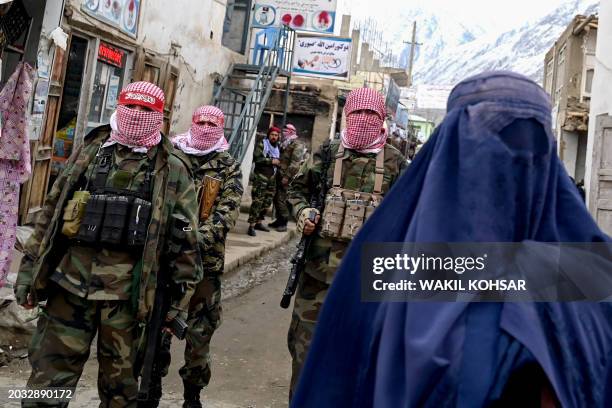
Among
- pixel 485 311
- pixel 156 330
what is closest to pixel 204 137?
pixel 156 330

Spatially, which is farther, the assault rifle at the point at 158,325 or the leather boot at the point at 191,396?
the leather boot at the point at 191,396

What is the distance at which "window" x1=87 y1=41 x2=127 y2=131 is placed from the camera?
7.82 m

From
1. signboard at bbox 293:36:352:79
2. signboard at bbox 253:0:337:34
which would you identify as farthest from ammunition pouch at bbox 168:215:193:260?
signboard at bbox 293:36:352:79

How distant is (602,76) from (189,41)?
5.99m

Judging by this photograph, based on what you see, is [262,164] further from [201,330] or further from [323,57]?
[323,57]

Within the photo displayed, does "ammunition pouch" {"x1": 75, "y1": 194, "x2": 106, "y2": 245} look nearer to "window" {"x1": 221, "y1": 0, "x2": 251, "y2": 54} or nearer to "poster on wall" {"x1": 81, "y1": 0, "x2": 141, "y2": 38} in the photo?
"poster on wall" {"x1": 81, "y1": 0, "x2": 141, "y2": 38}

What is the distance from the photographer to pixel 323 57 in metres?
19.3

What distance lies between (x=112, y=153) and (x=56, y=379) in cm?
104

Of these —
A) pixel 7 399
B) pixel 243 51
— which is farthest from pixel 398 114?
pixel 7 399

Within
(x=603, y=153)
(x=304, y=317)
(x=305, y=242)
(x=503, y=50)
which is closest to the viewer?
(x=304, y=317)

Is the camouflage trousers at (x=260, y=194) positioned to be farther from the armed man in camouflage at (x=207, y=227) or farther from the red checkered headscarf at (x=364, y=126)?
the red checkered headscarf at (x=364, y=126)

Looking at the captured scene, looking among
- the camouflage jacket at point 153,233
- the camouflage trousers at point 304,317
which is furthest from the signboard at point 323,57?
the camouflage jacket at point 153,233

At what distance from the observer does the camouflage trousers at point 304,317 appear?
3.50 m

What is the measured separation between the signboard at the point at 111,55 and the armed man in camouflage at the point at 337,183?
4.65m
